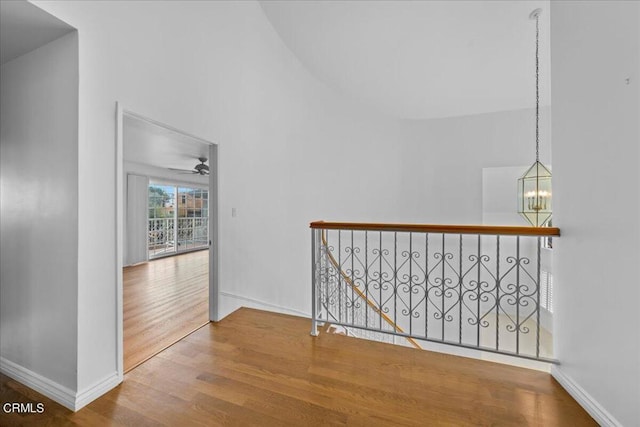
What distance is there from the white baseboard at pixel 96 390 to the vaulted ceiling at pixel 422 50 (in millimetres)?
3856

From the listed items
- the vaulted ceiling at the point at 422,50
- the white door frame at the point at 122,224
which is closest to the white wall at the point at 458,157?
the vaulted ceiling at the point at 422,50

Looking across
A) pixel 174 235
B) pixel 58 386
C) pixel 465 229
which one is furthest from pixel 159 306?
pixel 174 235

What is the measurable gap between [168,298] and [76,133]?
268cm

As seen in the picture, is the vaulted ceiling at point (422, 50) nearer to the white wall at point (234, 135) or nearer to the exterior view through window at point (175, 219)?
the white wall at point (234, 135)

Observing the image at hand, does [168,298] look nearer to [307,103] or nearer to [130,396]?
[130,396]

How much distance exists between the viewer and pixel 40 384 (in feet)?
5.44

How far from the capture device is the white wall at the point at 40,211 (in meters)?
1.54

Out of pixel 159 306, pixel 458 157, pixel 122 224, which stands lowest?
pixel 159 306

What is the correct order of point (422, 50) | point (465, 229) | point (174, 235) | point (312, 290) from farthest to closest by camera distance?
point (174, 235) → point (422, 50) → point (312, 290) → point (465, 229)

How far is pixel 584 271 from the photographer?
4.83 ft

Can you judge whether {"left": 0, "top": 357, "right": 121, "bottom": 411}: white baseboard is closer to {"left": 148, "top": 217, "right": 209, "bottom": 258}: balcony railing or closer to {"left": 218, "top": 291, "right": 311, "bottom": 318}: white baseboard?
{"left": 218, "top": 291, "right": 311, "bottom": 318}: white baseboard

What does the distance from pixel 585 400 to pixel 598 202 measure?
1.11m

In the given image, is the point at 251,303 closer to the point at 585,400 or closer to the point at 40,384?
the point at 40,384

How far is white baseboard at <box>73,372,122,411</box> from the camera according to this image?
1522mm
